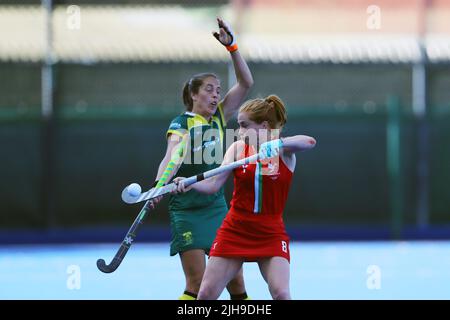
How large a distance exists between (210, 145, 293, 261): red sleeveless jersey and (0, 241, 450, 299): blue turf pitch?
222 cm

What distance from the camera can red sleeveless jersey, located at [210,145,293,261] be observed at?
5.52 metres

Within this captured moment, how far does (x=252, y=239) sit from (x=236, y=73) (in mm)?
1412

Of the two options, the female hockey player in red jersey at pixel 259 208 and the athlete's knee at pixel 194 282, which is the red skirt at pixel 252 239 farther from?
the athlete's knee at pixel 194 282

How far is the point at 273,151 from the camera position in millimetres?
5465

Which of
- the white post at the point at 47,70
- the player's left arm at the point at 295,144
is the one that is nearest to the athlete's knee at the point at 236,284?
the player's left arm at the point at 295,144

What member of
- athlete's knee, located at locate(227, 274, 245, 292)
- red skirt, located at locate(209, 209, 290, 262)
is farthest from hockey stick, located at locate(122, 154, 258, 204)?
athlete's knee, located at locate(227, 274, 245, 292)

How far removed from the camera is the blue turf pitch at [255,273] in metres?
8.05

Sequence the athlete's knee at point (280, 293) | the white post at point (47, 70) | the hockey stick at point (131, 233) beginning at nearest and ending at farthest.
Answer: the athlete's knee at point (280, 293)
the hockey stick at point (131, 233)
the white post at point (47, 70)

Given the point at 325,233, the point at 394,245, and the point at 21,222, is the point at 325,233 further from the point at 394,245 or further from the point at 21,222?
the point at 21,222

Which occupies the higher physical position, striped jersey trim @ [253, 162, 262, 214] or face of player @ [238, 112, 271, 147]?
face of player @ [238, 112, 271, 147]

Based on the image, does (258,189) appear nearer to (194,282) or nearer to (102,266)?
(194,282)

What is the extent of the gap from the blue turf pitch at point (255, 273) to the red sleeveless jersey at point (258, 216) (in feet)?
7.28

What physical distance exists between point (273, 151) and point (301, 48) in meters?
9.18

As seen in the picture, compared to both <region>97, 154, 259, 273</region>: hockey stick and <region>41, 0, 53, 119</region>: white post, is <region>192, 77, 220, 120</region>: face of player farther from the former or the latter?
<region>41, 0, 53, 119</region>: white post
